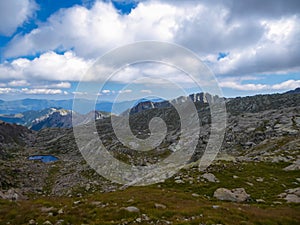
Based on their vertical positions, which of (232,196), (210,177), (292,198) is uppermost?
(292,198)

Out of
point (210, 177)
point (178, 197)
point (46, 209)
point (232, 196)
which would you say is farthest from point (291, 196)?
point (46, 209)

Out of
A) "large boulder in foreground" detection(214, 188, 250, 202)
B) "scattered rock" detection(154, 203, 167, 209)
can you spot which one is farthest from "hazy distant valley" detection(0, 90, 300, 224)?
"scattered rock" detection(154, 203, 167, 209)

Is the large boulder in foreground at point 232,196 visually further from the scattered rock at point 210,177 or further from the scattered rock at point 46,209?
the scattered rock at point 46,209

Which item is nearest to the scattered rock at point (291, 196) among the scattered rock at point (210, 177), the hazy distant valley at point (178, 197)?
the hazy distant valley at point (178, 197)

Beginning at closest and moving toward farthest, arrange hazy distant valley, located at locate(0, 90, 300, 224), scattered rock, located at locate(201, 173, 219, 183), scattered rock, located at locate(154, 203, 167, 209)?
hazy distant valley, located at locate(0, 90, 300, 224), scattered rock, located at locate(154, 203, 167, 209), scattered rock, located at locate(201, 173, 219, 183)

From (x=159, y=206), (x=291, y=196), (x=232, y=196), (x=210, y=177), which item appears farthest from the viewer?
(x=210, y=177)

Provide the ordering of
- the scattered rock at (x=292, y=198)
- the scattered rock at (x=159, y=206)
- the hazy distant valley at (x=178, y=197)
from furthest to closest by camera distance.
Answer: the scattered rock at (x=292, y=198)
the scattered rock at (x=159, y=206)
the hazy distant valley at (x=178, y=197)

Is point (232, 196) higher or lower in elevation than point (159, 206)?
lower

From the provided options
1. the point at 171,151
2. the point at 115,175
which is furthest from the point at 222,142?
the point at 115,175

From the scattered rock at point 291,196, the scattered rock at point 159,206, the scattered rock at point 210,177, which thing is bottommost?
the scattered rock at point 210,177

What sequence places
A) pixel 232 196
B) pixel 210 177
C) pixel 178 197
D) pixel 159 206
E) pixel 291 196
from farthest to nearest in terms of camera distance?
pixel 210 177 → pixel 291 196 → pixel 232 196 → pixel 178 197 → pixel 159 206

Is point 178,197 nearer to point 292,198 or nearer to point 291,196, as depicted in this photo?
point 292,198

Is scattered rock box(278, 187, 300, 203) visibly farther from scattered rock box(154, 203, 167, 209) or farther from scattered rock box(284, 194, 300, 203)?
scattered rock box(154, 203, 167, 209)

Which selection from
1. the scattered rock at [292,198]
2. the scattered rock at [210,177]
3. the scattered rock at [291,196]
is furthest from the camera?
the scattered rock at [210,177]
